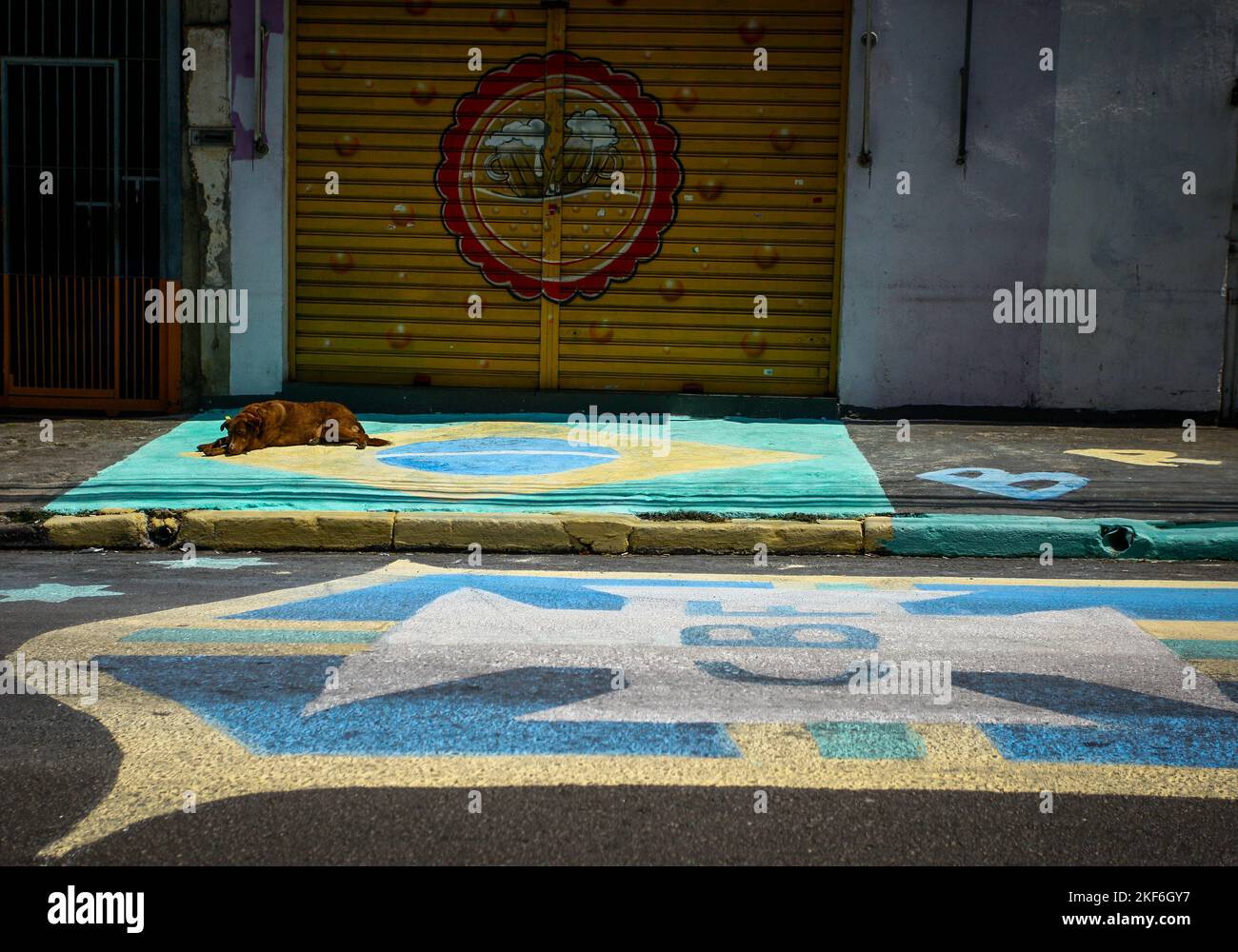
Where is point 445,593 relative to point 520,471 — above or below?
below

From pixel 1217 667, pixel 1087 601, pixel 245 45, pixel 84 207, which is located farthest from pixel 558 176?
pixel 1217 667

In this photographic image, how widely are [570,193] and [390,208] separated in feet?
5.36

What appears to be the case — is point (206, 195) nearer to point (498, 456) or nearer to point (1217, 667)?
point (498, 456)

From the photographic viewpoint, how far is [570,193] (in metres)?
10.4

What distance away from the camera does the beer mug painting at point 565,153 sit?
10375 millimetres

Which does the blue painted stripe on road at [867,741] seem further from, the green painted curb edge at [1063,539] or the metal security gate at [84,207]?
the metal security gate at [84,207]

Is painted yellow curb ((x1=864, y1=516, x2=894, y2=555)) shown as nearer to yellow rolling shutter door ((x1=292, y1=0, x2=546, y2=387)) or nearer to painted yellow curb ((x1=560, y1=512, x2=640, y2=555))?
painted yellow curb ((x1=560, y1=512, x2=640, y2=555))

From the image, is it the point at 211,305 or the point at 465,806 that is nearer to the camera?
the point at 465,806

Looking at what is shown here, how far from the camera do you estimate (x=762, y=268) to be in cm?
1047
